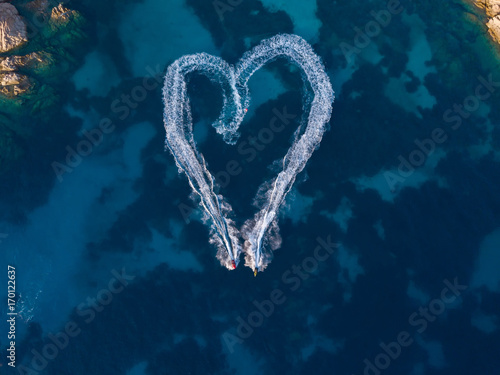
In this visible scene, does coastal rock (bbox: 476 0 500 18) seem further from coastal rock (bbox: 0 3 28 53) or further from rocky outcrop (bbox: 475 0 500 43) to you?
coastal rock (bbox: 0 3 28 53)

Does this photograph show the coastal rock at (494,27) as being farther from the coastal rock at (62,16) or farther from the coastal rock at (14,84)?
the coastal rock at (14,84)

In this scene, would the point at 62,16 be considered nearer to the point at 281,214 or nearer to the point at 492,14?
the point at 281,214

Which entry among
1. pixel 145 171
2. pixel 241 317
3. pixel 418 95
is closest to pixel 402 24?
pixel 418 95

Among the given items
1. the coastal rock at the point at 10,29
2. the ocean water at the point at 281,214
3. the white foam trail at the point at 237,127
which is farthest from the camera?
the coastal rock at the point at 10,29

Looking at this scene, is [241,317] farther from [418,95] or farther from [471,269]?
[418,95]

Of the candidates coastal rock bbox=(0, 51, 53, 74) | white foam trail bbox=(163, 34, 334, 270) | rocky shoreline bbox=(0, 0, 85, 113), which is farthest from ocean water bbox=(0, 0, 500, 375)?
coastal rock bbox=(0, 51, 53, 74)

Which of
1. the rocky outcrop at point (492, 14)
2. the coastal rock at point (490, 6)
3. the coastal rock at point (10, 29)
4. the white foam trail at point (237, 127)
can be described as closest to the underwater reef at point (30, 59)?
the coastal rock at point (10, 29)
